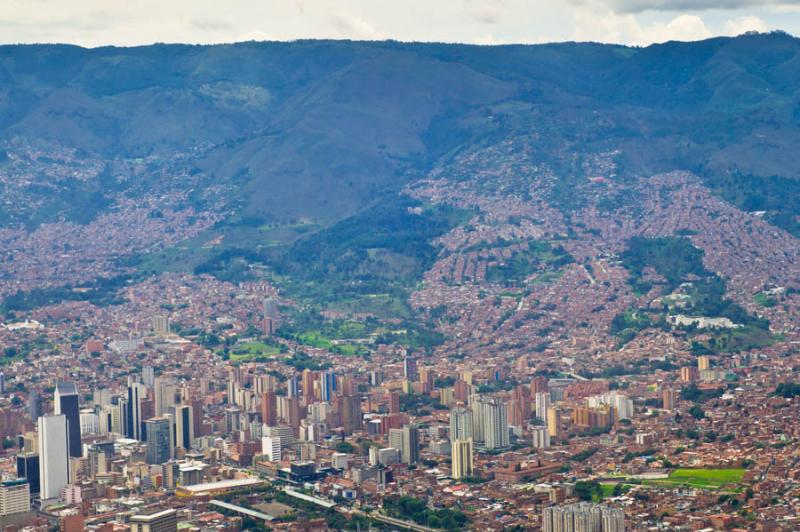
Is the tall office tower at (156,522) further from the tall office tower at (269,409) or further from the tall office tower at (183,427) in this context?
the tall office tower at (269,409)

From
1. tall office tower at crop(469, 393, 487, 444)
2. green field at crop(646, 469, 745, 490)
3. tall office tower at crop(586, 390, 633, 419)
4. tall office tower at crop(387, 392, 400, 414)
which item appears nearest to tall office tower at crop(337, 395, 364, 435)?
tall office tower at crop(387, 392, 400, 414)

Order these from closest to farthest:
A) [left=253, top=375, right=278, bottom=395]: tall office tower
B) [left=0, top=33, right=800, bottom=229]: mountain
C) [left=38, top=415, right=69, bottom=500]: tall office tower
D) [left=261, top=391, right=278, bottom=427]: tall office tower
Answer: [left=38, top=415, right=69, bottom=500]: tall office tower → [left=261, top=391, right=278, bottom=427]: tall office tower → [left=253, top=375, right=278, bottom=395]: tall office tower → [left=0, top=33, right=800, bottom=229]: mountain

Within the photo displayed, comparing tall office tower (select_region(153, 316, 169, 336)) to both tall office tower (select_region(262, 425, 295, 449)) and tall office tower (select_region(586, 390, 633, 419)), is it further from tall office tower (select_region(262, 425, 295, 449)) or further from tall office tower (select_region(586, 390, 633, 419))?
tall office tower (select_region(586, 390, 633, 419))

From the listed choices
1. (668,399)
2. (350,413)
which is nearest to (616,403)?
(668,399)

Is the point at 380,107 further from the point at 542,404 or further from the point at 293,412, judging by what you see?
the point at 542,404

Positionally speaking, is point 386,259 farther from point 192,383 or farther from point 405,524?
point 405,524
